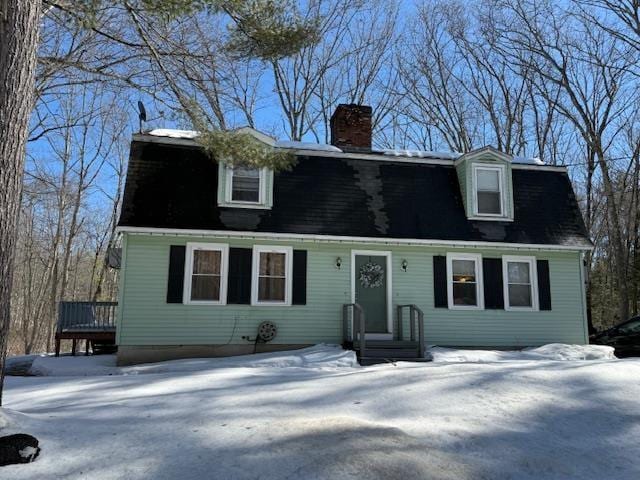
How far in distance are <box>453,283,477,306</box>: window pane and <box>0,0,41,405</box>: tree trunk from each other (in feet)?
32.9

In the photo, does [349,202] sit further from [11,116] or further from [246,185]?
[11,116]

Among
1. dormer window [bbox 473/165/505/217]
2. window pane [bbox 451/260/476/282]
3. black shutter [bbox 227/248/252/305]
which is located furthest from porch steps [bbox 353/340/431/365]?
dormer window [bbox 473/165/505/217]

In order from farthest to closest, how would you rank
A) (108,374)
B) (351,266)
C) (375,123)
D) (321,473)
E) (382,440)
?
1. (375,123)
2. (351,266)
3. (108,374)
4. (382,440)
5. (321,473)

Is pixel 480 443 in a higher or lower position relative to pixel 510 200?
lower

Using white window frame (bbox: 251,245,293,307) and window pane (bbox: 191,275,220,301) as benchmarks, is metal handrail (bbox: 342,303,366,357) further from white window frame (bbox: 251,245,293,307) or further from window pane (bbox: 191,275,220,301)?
window pane (bbox: 191,275,220,301)

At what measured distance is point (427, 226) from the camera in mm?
12359

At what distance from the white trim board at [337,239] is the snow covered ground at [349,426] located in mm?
3999

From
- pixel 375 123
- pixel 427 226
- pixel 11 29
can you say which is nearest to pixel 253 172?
pixel 427 226

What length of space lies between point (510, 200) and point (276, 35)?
8150 millimetres

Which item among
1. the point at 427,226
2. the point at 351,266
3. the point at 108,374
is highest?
the point at 427,226

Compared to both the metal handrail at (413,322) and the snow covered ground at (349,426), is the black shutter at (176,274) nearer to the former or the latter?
the snow covered ground at (349,426)

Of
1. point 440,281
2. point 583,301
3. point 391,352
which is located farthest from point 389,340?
point 583,301

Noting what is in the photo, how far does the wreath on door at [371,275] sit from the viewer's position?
1203cm

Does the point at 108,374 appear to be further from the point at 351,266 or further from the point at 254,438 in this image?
the point at 254,438
